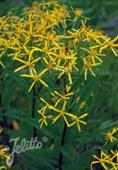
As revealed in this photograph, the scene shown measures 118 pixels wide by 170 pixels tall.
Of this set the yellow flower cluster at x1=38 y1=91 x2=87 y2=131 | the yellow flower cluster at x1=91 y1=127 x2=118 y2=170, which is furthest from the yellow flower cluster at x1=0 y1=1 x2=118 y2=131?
the yellow flower cluster at x1=91 y1=127 x2=118 y2=170

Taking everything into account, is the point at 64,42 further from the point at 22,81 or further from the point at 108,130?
the point at 108,130

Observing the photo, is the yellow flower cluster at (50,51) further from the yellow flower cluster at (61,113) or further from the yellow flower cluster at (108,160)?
the yellow flower cluster at (108,160)

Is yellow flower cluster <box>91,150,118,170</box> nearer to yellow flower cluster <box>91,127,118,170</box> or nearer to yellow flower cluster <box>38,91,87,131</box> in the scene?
yellow flower cluster <box>91,127,118,170</box>

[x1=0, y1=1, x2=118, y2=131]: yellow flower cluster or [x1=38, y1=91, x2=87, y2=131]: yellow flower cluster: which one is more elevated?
[x1=0, y1=1, x2=118, y2=131]: yellow flower cluster

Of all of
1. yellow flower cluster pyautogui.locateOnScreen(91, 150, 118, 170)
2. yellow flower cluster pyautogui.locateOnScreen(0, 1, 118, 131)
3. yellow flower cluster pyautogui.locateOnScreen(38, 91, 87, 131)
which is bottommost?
yellow flower cluster pyautogui.locateOnScreen(91, 150, 118, 170)

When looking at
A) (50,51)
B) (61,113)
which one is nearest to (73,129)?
(61,113)

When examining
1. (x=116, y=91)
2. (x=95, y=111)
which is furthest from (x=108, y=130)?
(x=116, y=91)

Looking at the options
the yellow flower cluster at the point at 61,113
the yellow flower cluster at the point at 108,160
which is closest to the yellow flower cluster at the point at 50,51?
the yellow flower cluster at the point at 61,113

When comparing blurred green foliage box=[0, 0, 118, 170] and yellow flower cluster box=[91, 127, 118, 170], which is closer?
yellow flower cluster box=[91, 127, 118, 170]
